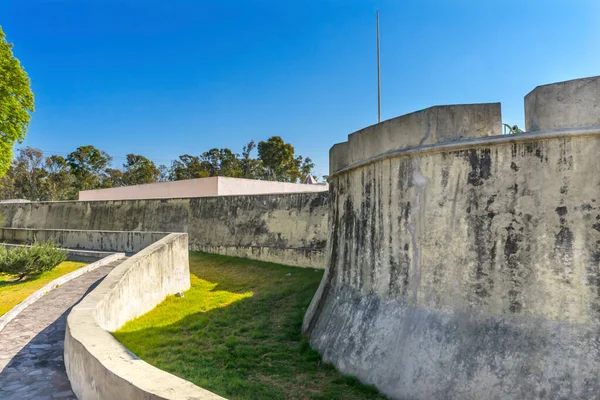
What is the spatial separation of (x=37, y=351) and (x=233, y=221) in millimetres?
8496

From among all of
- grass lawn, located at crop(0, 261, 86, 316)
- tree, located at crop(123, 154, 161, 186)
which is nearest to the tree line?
tree, located at crop(123, 154, 161, 186)

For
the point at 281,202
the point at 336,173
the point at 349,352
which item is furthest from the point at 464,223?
the point at 281,202

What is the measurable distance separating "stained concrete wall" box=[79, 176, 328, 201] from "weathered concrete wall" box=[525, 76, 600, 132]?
14414mm

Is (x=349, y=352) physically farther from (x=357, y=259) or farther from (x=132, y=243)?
(x=132, y=243)

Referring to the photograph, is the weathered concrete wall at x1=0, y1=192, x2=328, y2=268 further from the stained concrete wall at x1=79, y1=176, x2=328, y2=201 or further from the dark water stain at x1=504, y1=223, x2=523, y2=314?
the dark water stain at x1=504, y1=223, x2=523, y2=314

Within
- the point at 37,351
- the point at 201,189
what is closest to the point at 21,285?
the point at 37,351

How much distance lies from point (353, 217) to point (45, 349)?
4362 millimetres

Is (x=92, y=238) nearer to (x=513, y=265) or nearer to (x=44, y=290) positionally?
(x=44, y=290)

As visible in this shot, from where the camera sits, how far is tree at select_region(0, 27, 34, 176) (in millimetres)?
14172

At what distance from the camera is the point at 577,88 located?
3836 mm

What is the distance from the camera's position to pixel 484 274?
163 inches

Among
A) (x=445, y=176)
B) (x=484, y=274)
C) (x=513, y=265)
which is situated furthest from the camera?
(x=445, y=176)

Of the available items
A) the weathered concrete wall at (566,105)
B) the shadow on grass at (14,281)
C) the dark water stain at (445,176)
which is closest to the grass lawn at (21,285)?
the shadow on grass at (14,281)

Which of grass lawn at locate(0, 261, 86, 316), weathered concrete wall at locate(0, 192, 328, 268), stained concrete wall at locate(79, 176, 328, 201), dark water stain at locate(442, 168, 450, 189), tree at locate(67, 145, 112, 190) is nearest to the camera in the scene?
dark water stain at locate(442, 168, 450, 189)
